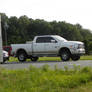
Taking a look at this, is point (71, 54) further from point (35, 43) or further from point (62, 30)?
point (62, 30)

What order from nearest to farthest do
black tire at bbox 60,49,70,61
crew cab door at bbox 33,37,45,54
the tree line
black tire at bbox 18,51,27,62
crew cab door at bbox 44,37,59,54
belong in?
1. black tire at bbox 60,49,70,61
2. crew cab door at bbox 44,37,59,54
3. crew cab door at bbox 33,37,45,54
4. black tire at bbox 18,51,27,62
5. the tree line

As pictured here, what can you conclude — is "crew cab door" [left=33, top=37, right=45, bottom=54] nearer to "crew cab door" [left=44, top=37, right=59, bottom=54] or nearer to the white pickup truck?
the white pickup truck

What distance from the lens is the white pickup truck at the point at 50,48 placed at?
18.1 metres

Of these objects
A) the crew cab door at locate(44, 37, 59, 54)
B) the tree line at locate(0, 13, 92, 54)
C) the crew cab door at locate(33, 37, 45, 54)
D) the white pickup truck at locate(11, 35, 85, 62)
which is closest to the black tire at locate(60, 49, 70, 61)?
the white pickup truck at locate(11, 35, 85, 62)

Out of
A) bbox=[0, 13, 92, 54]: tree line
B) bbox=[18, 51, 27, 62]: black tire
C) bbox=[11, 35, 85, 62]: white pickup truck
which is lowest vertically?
Result: bbox=[18, 51, 27, 62]: black tire

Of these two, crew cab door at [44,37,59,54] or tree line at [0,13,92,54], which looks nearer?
crew cab door at [44,37,59,54]

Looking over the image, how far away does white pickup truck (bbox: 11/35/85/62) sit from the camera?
1806 centimetres

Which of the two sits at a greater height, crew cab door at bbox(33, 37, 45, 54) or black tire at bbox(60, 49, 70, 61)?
crew cab door at bbox(33, 37, 45, 54)

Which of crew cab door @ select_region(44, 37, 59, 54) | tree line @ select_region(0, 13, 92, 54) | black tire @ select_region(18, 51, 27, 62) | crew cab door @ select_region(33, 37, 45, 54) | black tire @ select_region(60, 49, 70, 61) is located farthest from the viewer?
tree line @ select_region(0, 13, 92, 54)

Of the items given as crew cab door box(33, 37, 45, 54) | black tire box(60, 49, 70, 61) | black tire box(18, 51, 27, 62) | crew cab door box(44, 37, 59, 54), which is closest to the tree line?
black tire box(18, 51, 27, 62)

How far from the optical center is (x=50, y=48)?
1888 centimetres

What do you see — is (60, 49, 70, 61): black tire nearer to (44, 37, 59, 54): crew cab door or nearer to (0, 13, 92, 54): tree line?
(44, 37, 59, 54): crew cab door

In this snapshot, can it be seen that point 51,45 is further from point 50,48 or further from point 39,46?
point 39,46

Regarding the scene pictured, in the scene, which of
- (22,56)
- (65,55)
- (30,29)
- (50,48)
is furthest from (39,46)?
(30,29)
